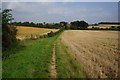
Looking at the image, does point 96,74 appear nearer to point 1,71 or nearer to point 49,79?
point 49,79

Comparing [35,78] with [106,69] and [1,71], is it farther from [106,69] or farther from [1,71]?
[106,69]

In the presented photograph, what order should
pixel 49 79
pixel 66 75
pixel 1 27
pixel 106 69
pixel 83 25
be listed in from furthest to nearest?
1. pixel 83 25
2. pixel 1 27
3. pixel 106 69
4. pixel 66 75
5. pixel 49 79

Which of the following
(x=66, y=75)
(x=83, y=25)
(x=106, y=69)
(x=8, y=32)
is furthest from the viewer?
(x=83, y=25)

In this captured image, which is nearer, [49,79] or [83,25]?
[49,79]

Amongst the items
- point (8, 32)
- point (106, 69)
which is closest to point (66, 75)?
point (106, 69)

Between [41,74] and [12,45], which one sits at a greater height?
[12,45]

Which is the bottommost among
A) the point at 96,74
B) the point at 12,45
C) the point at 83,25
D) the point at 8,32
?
the point at 96,74

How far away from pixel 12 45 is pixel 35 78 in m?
8.27

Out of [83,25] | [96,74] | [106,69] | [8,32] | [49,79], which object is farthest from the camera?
[83,25]

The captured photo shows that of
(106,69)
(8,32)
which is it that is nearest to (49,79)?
(106,69)

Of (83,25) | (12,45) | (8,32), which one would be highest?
(83,25)

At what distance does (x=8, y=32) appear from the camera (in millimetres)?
12820

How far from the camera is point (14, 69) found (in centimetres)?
771

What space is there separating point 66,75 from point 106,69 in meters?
3.20
